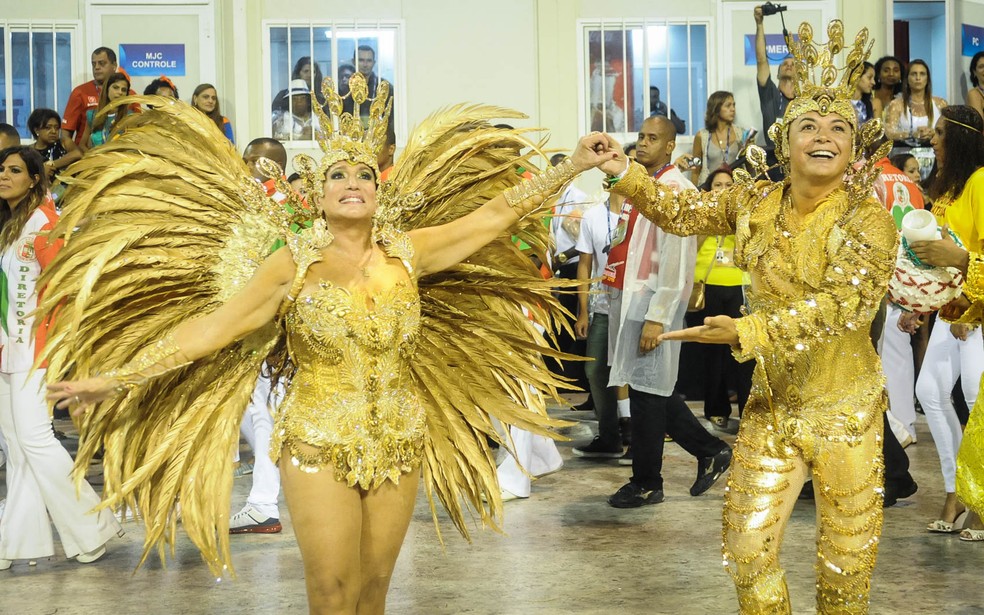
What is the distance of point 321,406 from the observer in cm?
371

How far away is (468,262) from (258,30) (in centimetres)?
851

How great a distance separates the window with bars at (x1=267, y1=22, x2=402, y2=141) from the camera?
39.5 ft

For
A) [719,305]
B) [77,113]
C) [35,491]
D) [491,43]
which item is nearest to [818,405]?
[35,491]

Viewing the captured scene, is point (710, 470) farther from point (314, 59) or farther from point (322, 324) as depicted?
point (314, 59)

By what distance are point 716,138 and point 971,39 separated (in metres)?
3.79

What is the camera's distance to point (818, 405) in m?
3.86

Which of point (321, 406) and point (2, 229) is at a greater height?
point (2, 229)

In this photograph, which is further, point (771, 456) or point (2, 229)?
point (2, 229)

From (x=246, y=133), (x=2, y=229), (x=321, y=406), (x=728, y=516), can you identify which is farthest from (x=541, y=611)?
(x=246, y=133)

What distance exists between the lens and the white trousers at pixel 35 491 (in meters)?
5.57

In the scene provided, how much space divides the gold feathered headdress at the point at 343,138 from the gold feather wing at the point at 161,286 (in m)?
0.32

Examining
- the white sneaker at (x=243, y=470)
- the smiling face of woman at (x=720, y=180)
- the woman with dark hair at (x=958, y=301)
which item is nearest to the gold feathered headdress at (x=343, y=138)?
the woman with dark hair at (x=958, y=301)

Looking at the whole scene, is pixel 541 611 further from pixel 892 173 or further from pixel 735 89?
pixel 735 89

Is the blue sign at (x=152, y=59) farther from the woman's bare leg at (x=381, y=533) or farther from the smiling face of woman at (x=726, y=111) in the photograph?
the woman's bare leg at (x=381, y=533)
